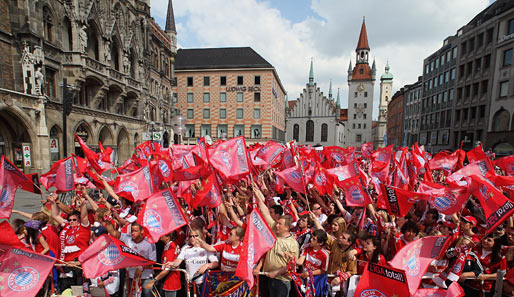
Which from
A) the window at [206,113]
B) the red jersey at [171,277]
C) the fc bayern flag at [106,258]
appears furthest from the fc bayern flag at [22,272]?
the window at [206,113]

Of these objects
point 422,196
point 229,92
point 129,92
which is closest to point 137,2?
point 129,92

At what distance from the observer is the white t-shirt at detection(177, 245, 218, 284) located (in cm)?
422

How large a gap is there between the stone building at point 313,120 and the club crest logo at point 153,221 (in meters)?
70.1

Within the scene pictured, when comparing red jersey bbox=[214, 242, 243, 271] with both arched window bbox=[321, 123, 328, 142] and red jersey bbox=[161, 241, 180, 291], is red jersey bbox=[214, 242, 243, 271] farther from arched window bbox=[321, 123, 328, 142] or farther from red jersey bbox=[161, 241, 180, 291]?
arched window bbox=[321, 123, 328, 142]

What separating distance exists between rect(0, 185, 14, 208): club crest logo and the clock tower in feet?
278

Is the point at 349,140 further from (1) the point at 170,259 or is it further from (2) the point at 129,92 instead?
(1) the point at 170,259

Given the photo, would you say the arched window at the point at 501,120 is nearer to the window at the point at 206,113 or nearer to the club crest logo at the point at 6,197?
the club crest logo at the point at 6,197

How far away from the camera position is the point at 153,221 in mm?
4211

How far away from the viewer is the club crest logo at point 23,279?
3.55m

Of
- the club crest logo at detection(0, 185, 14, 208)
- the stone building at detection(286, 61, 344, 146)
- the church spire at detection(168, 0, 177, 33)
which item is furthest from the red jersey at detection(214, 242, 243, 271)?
the stone building at detection(286, 61, 344, 146)

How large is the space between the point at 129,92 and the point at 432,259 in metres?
30.2

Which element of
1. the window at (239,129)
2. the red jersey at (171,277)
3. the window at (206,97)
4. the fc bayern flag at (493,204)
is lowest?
the red jersey at (171,277)

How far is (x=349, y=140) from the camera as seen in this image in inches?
3307

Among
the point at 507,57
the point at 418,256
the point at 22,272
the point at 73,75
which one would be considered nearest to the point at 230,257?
the point at 418,256
